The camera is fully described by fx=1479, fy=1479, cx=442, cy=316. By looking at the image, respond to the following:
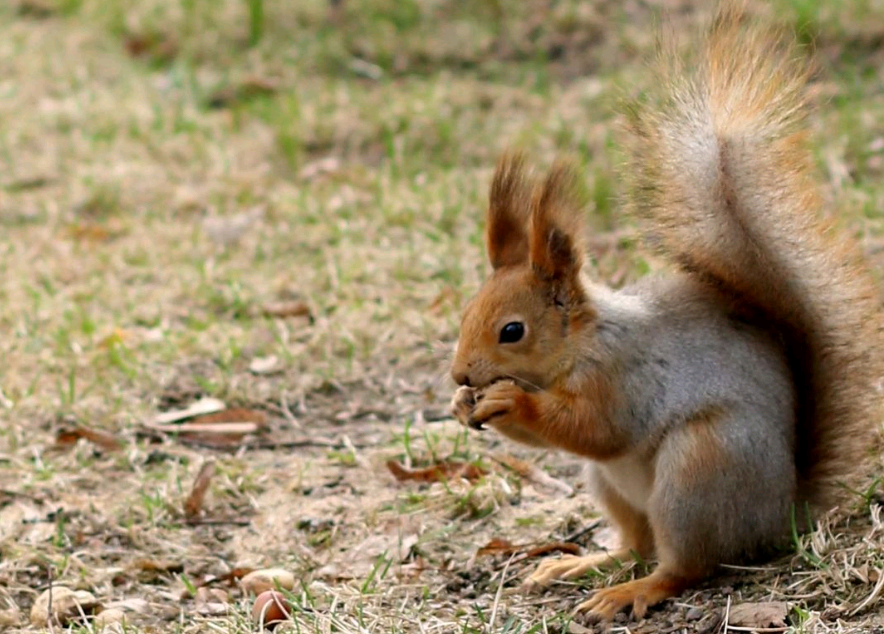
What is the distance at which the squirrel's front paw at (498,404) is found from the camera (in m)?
2.02

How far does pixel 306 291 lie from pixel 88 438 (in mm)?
783

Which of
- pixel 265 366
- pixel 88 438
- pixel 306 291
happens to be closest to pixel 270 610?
pixel 88 438

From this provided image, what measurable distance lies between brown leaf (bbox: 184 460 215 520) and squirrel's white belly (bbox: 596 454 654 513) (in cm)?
77

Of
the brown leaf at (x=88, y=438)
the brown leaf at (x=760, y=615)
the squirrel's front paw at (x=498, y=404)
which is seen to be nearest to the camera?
the brown leaf at (x=760, y=615)

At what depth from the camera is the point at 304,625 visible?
2.00 meters

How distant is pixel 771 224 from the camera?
2.01 metres

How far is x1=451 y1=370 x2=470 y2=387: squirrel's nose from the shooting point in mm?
2084

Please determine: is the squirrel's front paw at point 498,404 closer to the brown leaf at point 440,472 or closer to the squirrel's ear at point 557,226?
the squirrel's ear at point 557,226

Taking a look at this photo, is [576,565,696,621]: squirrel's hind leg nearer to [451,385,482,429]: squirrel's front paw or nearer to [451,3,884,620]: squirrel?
[451,3,884,620]: squirrel

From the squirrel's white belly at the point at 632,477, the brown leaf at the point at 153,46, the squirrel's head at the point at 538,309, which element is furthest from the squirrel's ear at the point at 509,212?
the brown leaf at the point at 153,46

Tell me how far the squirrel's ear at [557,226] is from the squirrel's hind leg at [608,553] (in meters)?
0.33

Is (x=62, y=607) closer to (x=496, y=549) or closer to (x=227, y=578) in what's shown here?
(x=227, y=578)

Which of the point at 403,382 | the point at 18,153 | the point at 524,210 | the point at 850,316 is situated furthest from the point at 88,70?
the point at 850,316

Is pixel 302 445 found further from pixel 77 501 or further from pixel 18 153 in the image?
pixel 18 153
